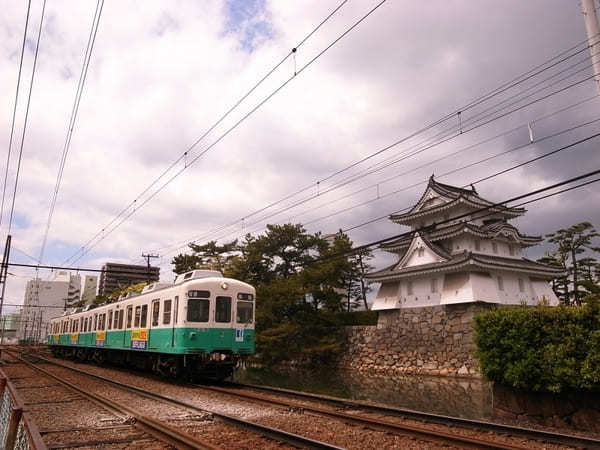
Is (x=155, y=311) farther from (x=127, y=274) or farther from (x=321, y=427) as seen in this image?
(x=127, y=274)

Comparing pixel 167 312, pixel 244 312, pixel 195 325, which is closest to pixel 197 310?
pixel 195 325

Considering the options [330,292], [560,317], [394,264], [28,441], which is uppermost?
[394,264]

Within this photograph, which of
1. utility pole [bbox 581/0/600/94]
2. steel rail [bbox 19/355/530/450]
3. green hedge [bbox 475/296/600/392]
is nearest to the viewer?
steel rail [bbox 19/355/530/450]

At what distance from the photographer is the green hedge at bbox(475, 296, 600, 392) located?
8344 millimetres

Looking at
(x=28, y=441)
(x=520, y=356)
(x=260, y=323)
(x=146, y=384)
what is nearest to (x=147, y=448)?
(x=28, y=441)

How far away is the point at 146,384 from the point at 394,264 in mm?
19828

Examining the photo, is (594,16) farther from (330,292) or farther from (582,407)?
(330,292)

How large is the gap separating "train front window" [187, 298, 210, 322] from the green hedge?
24.7 feet

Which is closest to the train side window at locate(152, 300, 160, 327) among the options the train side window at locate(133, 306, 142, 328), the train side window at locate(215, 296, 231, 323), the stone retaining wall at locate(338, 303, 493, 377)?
the train side window at locate(133, 306, 142, 328)

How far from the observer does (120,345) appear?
1847cm

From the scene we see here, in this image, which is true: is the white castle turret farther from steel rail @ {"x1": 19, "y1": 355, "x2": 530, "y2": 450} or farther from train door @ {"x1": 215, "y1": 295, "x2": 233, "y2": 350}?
steel rail @ {"x1": 19, "y1": 355, "x2": 530, "y2": 450}

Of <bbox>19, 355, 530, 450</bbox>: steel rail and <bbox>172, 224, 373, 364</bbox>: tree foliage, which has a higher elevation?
<bbox>172, 224, 373, 364</bbox>: tree foliage

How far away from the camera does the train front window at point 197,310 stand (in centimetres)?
1365

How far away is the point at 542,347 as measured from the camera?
906 cm
